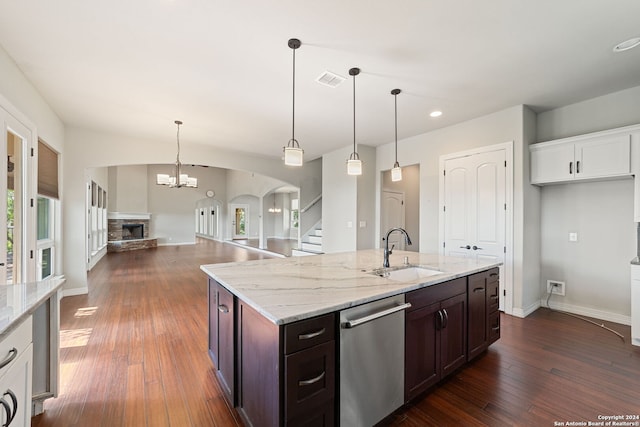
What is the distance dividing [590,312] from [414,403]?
10.4ft

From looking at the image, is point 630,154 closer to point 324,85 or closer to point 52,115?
point 324,85

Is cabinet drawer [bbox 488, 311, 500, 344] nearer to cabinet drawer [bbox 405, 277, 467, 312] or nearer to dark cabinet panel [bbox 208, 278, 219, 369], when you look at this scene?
cabinet drawer [bbox 405, 277, 467, 312]

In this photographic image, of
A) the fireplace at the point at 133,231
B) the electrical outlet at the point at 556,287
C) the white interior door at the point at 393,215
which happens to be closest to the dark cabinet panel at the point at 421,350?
the electrical outlet at the point at 556,287

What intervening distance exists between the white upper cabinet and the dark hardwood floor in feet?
5.85

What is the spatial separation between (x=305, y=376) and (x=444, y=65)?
290 centimetres

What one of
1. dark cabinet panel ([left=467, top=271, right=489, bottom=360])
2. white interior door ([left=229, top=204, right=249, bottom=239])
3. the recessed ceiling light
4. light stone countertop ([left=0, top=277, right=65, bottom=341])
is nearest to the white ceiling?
the recessed ceiling light

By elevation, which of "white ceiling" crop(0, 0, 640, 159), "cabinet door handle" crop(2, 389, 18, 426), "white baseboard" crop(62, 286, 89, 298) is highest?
"white ceiling" crop(0, 0, 640, 159)

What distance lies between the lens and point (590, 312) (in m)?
3.48

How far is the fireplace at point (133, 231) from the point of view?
425 inches

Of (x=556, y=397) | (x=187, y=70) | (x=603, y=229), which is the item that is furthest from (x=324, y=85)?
(x=603, y=229)

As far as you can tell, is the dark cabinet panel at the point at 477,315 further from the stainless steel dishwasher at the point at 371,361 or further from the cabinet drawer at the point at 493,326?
the stainless steel dishwasher at the point at 371,361

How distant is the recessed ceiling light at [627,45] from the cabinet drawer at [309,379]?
134 inches

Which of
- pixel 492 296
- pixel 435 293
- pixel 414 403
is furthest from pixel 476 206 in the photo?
pixel 414 403

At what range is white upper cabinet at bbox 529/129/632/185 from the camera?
2.97 m
